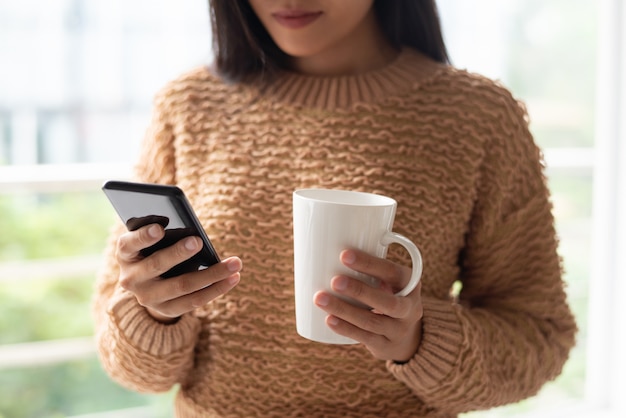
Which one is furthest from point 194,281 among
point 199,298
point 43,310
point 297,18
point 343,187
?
point 43,310

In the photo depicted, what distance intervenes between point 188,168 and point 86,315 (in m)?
1.03

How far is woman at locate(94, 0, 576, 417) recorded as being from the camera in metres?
0.85

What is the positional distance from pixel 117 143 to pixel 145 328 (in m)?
0.99

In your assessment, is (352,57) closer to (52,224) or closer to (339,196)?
(339,196)

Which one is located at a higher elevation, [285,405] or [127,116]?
[127,116]

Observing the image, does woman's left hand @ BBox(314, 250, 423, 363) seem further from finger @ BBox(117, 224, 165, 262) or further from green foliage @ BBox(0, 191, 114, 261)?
green foliage @ BBox(0, 191, 114, 261)

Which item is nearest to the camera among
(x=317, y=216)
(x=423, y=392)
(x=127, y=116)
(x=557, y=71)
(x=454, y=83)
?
(x=317, y=216)

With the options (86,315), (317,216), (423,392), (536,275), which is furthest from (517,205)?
(86,315)

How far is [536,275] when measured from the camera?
35.9 inches

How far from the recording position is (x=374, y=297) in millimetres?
635

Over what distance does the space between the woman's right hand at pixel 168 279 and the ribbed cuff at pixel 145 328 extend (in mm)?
107

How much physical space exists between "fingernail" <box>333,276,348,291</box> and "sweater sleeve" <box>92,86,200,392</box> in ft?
0.97

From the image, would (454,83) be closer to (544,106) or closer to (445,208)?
(445,208)

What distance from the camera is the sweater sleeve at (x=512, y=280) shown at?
86 centimetres
